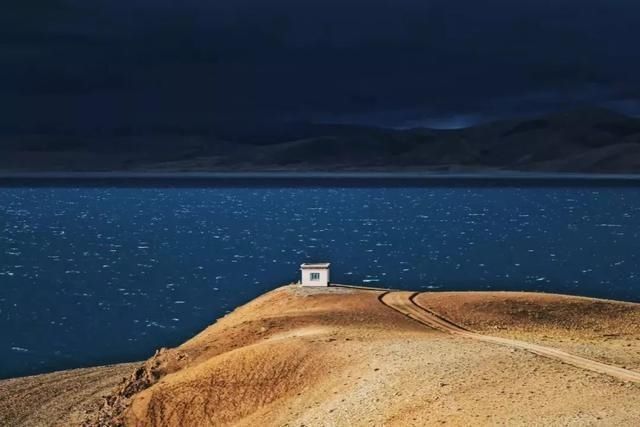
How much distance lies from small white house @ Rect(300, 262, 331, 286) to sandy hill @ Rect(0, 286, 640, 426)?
4.71 ft

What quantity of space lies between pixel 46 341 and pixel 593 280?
46047 mm

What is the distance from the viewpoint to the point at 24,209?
194 meters

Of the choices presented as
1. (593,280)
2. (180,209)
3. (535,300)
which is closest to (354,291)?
(535,300)

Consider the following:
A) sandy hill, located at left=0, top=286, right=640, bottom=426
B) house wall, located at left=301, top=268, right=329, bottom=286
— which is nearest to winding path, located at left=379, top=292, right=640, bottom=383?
sandy hill, located at left=0, top=286, right=640, bottom=426

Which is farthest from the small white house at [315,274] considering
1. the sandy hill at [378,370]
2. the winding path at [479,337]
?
the winding path at [479,337]

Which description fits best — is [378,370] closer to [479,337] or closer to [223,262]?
[479,337]

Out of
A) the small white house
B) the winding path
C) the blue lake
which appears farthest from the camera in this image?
the blue lake

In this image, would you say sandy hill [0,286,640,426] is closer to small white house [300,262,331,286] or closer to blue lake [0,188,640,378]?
small white house [300,262,331,286]

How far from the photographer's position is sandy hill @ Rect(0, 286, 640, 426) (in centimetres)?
2889

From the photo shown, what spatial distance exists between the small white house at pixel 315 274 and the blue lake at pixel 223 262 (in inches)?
411

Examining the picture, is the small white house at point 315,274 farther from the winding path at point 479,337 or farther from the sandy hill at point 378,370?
the winding path at point 479,337

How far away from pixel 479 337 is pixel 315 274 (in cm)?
1535

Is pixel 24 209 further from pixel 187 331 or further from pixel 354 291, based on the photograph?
pixel 354 291

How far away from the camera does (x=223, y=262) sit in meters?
99.9
